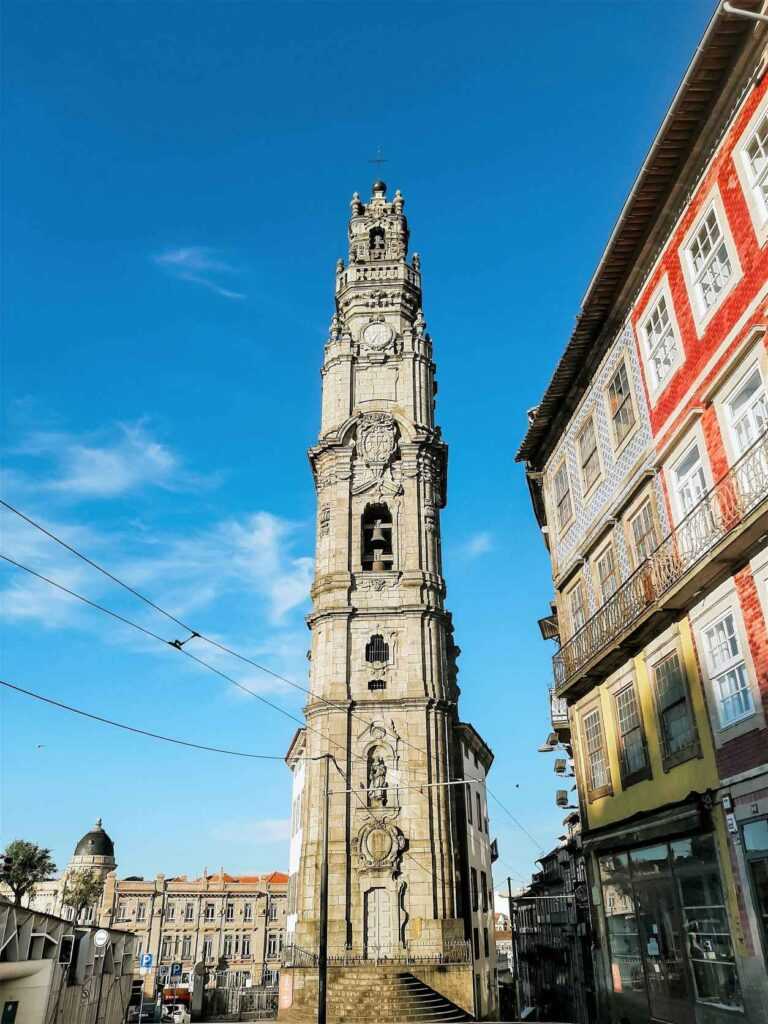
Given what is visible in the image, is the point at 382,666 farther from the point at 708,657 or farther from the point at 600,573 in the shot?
the point at 708,657

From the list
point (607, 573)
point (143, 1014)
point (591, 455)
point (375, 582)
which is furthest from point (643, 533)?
point (143, 1014)

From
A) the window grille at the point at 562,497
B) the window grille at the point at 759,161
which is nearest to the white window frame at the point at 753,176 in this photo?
the window grille at the point at 759,161

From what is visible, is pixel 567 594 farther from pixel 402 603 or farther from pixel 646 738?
pixel 402 603

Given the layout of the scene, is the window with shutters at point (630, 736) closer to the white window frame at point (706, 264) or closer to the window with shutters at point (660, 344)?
the window with shutters at point (660, 344)

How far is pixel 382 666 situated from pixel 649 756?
2416 centimetres

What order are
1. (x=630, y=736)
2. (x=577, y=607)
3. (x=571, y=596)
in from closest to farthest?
(x=630, y=736) → (x=577, y=607) → (x=571, y=596)

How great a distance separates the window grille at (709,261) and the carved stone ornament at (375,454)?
2861 cm

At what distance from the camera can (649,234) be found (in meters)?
14.4

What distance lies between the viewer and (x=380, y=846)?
33.7 metres

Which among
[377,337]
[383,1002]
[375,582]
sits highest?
[377,337]

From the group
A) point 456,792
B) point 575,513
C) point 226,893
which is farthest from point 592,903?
point 226,893

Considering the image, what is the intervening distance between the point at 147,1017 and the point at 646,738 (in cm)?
4127

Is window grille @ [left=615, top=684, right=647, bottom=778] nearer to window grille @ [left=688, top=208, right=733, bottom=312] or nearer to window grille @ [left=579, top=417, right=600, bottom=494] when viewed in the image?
window grille @ [left=579, top=417, right=600, bottom=494]

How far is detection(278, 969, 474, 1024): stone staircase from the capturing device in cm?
2873
